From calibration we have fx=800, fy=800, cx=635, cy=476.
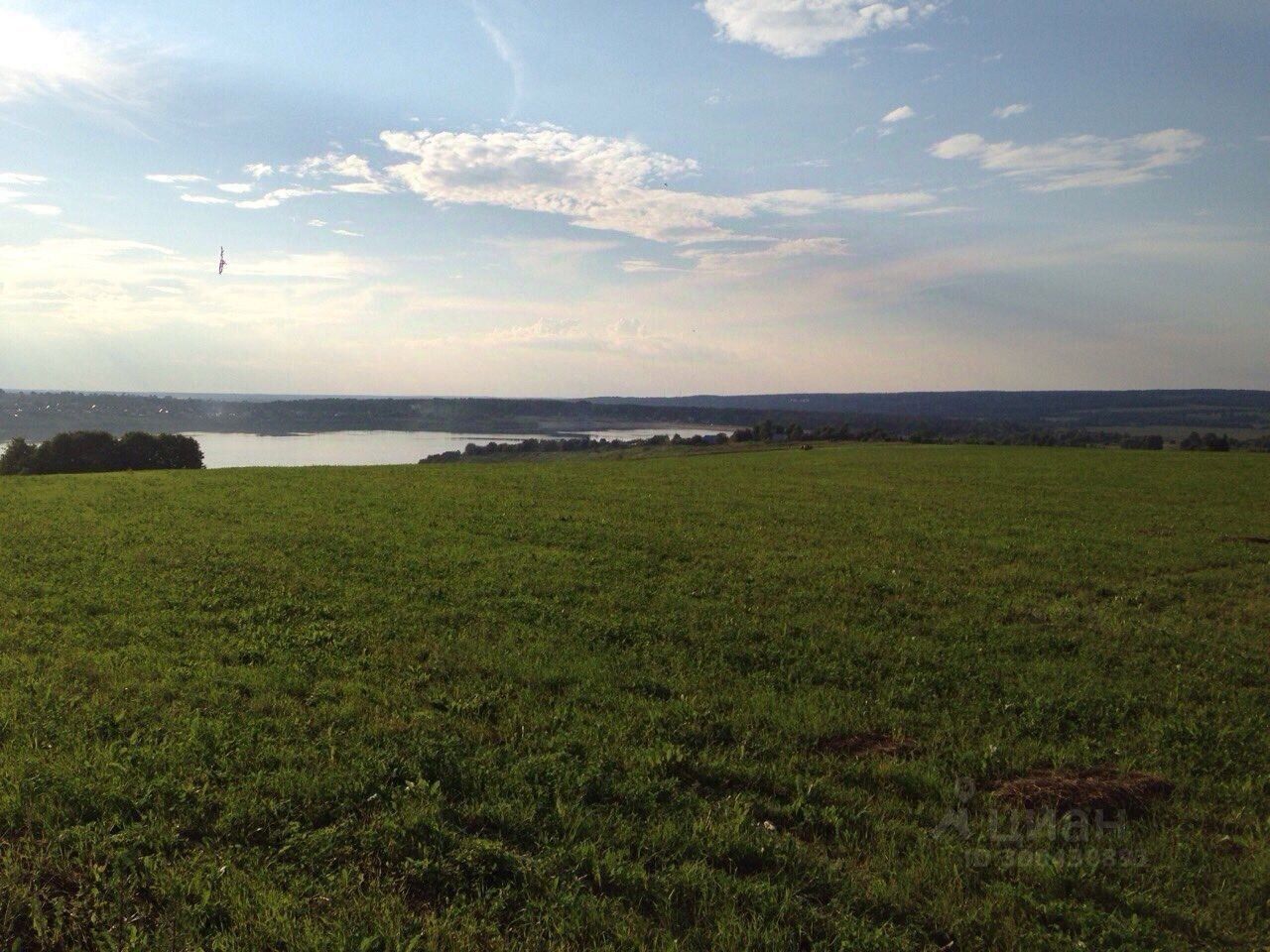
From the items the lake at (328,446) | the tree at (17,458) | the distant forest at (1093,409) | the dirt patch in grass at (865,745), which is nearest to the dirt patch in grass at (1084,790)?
the dirt patch in grass at (865,745)

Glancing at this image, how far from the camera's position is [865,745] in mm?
6871

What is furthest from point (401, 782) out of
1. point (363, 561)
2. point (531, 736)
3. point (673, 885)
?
point (363, 561)

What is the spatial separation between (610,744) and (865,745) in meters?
2.20

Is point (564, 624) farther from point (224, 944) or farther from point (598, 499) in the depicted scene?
point (598, 499)

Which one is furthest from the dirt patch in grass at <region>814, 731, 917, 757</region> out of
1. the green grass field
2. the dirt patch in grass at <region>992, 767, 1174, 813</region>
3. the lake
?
the lake

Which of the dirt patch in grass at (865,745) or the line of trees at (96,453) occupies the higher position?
the line of trees at (96,453)

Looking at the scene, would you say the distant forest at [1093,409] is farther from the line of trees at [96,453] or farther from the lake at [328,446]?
the line of trees at [96,453]

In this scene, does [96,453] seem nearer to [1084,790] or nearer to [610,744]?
[610,744]

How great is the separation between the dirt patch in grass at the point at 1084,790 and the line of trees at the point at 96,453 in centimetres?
6017

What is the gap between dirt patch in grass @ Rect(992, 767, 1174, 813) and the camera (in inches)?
232

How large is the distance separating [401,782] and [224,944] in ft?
5.77

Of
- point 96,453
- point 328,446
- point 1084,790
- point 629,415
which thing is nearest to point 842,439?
point 328,446

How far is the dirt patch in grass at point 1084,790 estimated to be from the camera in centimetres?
589

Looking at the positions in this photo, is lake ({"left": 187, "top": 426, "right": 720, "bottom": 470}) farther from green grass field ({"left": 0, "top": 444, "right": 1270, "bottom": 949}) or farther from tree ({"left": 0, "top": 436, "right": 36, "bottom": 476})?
green grass field ({"left": 0, "top": 444, "right": 1270, "bottom": 949})
